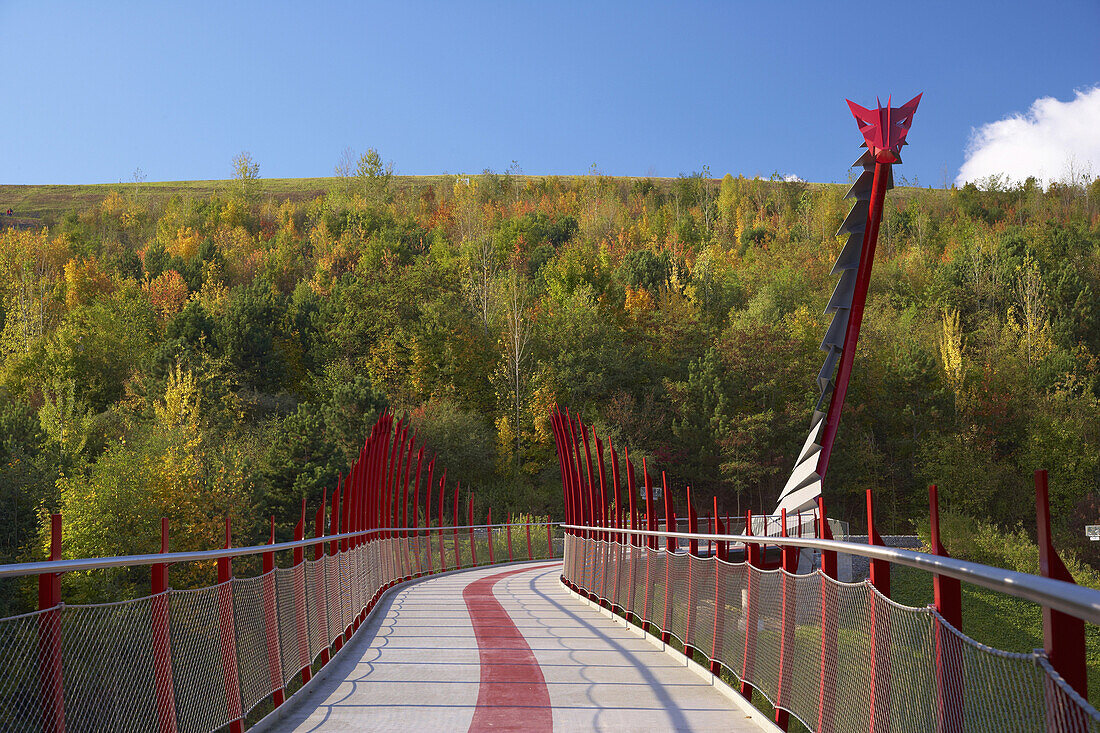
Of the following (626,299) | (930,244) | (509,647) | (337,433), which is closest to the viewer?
(509,647)

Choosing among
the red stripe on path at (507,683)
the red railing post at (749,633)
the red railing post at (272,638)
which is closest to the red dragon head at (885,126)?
the red stripe on path at (507,683)

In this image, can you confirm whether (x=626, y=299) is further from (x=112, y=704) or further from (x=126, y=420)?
(x=112, y=704)

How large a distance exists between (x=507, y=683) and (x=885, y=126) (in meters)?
21.0

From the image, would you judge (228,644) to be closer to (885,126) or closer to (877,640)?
(877,640)

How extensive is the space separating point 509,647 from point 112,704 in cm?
669

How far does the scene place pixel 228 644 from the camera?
6250 millimetres

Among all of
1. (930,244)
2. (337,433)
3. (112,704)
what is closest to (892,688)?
(112,704)

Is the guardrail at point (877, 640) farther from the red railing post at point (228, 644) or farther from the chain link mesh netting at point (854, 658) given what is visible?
the red railing post at point (228, 644)

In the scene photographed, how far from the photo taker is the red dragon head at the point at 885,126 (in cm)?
2506

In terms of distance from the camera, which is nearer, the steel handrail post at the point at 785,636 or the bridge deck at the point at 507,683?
the steel handrail post at the point at 785,636

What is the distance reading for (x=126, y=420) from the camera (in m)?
58.1

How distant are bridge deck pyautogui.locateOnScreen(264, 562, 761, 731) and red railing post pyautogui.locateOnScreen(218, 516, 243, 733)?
56 centimetres

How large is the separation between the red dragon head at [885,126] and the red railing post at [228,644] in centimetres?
2270

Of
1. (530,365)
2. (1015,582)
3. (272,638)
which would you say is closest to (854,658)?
(1015,582)
